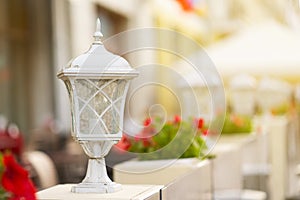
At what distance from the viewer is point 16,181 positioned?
7.64 feet

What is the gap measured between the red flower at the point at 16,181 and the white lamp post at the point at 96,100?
489 millimetres

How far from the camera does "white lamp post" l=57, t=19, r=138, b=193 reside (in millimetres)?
2803

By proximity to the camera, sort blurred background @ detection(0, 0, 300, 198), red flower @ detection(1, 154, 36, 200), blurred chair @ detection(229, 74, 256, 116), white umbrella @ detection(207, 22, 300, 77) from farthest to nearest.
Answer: white umbrella @ detection(207, 22, 300, 77) → blurred background @ detection(0, 0, 300, 198) → blurred chair @ detection(229, 74, 256, 116) → red flower @ detection(1, 154, 36, 200)

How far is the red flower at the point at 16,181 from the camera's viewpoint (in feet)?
7.61

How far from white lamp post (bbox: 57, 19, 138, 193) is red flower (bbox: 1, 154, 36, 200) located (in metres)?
0.49

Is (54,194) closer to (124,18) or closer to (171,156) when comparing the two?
(171,156)

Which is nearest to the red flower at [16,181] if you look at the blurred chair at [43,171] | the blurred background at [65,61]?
the blurred chair at [43,171]

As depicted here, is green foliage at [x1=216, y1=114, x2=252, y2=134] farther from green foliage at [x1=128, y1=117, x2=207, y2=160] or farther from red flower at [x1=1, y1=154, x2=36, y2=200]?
red flower at [x1=1, y1=154, x2=36, y2=200]

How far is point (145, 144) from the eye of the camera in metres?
4.11

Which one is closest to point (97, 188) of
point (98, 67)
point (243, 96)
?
point (98, 67)

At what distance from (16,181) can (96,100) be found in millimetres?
569

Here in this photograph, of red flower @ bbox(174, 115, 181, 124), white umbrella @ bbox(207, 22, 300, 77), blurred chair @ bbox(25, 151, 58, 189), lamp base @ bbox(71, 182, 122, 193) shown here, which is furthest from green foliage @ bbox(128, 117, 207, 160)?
white umbrella @ bbox(207, 22, 300, 77)

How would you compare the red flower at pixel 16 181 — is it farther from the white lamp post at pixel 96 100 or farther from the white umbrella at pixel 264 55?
the white umbrella at pixel 264 55

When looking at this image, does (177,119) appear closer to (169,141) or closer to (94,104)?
(169,141)
